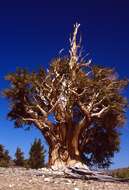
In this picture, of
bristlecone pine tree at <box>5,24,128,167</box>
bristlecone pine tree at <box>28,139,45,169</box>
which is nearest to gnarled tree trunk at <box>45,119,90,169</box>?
bristlecone pine tree at <box>5,24,128,167</box>

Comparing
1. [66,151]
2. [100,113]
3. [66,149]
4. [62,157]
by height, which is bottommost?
[62,157]

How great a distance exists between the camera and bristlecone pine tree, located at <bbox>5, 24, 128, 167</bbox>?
111 ft

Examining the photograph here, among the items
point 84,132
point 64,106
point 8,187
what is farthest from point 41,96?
point 8,187

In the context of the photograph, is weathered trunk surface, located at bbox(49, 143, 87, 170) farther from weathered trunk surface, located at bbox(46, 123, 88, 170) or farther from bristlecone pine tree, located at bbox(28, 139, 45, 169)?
bristlecone pine tree, located at bbox(28, 139, 45, 169)

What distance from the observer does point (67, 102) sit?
111 feet

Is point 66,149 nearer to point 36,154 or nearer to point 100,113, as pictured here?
point 100,113

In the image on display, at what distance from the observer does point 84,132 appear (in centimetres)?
3578

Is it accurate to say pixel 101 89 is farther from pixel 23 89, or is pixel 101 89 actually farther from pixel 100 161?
pixel 100 161

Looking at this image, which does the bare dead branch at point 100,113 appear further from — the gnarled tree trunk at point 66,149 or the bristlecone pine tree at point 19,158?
the bristlecone pine tree at point 19,158

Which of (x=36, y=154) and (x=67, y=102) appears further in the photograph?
(x=36, y=154)

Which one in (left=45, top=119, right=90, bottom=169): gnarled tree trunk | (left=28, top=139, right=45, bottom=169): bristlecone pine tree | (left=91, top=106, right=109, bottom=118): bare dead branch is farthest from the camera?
(left=28, top=139, right=45, bottom=169): bristlecone pine tree

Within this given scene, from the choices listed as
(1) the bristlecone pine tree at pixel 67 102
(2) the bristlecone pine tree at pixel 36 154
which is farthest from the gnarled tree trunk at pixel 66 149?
(2) the bristlecone pine tree at pixel 36 154

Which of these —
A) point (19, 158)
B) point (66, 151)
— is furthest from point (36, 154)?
point (66, 151)

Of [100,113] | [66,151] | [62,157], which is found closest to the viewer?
[100,113]
